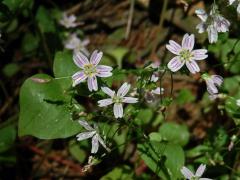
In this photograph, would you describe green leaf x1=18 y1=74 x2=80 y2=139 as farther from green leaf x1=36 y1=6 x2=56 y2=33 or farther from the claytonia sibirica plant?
green leaf x1=36 y1=6 x2=56 y2=33

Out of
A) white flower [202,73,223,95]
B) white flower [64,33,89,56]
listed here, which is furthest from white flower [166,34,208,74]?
white flower [64,33,89,56]

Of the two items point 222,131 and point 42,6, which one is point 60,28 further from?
point 222,131

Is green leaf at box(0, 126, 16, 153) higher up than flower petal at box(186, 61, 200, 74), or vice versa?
flower petal at box(186, 61, 200, 74)

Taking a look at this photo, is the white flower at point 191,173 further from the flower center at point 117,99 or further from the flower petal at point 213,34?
the flower petal at point 213,34

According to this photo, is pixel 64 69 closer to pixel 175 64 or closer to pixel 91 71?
pixel 91 71

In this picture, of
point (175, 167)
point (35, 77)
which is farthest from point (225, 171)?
point (35, 77)
